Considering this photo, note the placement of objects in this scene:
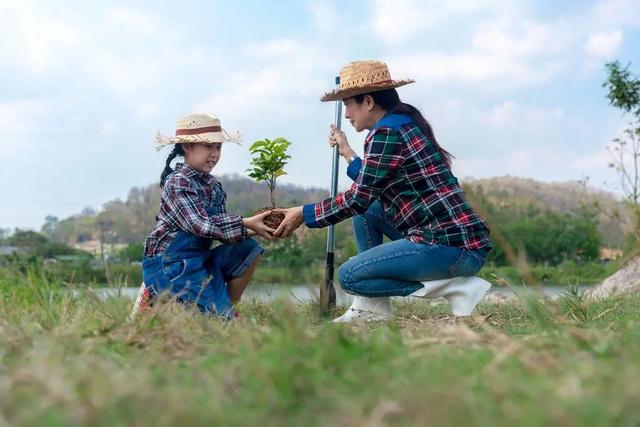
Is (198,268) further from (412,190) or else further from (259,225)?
(412,190)

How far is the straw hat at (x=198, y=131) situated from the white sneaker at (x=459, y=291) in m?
1.47

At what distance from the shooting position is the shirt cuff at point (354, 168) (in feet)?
15.9

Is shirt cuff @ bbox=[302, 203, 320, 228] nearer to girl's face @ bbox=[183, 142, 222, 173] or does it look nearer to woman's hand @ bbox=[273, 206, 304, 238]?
woman's hand @ bbox=[273, 206, 304, 238]

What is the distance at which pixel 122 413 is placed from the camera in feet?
6.07

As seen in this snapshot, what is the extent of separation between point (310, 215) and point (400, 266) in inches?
22.4

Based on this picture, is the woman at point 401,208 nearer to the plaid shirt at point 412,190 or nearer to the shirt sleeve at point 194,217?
the plaid shirt at point 412,190

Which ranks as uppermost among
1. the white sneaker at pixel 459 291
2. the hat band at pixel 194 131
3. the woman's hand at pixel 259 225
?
the hat band at pixel 194 131

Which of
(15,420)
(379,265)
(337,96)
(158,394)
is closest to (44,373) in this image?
(15,420)

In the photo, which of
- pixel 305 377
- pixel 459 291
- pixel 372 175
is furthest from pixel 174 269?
pixel 305 377

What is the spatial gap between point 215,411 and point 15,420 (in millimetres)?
443

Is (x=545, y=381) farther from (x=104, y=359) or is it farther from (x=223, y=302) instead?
(x=223, y=302)

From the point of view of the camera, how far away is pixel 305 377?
211 centimetres

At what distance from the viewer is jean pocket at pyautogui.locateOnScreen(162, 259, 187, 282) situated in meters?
4.89

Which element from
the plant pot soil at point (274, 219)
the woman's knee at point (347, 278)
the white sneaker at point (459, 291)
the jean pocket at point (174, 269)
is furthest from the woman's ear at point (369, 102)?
the jean pocket at point (174, 269)
